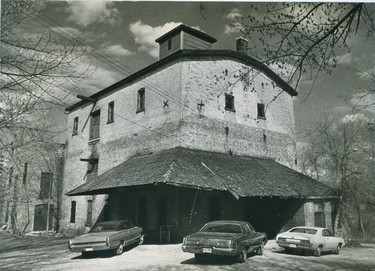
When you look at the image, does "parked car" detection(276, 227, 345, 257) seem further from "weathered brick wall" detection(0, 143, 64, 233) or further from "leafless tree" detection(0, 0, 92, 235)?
"weathered brick wall" detection(0, 143, 64, 233)

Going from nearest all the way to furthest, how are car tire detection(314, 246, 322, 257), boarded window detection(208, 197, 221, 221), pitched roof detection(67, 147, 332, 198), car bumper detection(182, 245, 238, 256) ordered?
car bumper detection(182, 245, 238, 256)
car tire detection(314, 246, 322, 257)
boarded window detection(208, 197, 221, 221)
pitched roof detection(67, 147, 332, 198)

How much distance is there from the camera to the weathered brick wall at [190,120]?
13.1 meters

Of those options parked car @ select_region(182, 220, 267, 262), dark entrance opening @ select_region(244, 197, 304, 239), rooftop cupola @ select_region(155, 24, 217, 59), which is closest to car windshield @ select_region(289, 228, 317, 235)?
parked car @ select_region(182, 220, 267, 262)

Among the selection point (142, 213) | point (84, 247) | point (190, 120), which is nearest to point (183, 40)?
point (190, 120)

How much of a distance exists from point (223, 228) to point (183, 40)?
6.98 metres

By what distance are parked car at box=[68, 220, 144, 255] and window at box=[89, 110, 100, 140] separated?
8407 mm

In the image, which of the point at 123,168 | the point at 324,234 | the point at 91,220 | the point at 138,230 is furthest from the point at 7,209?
the point at 324,234

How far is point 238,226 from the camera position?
8.59m

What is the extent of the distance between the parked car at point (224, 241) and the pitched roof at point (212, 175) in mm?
1690

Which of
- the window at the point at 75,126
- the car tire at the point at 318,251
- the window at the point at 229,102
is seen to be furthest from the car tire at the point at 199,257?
the window at the point at 75,126

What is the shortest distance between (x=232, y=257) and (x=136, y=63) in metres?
5.14

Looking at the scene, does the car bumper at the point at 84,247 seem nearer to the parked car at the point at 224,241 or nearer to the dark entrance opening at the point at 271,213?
the parked car at the point at 224,241

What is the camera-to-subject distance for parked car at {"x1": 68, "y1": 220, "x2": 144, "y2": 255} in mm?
8664

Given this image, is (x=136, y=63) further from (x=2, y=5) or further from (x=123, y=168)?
(x=123, y=168)
